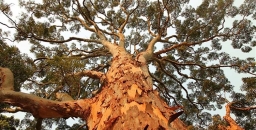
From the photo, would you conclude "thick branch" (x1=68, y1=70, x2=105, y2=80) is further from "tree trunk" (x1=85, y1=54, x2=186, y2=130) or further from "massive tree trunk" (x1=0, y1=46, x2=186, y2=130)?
"massive tree trunk" (x1=0, y1=46, x2=186, y2=130)

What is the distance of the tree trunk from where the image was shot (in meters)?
2.62

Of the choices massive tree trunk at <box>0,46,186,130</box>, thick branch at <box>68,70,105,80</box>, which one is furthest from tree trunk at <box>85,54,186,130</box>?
thick branch at <box>68,70,105,80</box>

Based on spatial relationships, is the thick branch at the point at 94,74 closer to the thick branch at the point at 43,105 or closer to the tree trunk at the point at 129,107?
the tree trunk at the point at 129,107

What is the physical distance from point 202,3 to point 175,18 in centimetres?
122

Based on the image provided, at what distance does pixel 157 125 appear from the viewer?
2.59 meters

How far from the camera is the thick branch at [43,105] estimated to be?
3.11 m

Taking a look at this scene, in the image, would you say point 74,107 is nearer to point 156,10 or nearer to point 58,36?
point 58,36

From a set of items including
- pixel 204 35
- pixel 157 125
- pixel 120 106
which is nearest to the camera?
pixel 157 125

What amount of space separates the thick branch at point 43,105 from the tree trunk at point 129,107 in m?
0.18

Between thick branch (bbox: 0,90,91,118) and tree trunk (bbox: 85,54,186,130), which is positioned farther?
thick branch (bbox: 0,90,91,118)

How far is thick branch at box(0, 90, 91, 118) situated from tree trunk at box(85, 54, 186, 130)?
0.59 feet

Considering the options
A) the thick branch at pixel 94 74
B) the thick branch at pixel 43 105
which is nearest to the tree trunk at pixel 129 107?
the thick branch at pixel 43 105

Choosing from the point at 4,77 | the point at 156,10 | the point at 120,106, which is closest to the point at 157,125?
the point at 120,106

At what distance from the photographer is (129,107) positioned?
9.51 ft
